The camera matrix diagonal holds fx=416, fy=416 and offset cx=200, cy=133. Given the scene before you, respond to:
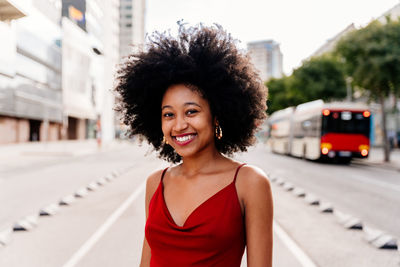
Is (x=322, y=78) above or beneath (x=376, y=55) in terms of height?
above

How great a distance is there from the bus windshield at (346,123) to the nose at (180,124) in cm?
1987

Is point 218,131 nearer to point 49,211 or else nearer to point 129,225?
point 129,225

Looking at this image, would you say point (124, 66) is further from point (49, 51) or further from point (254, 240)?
point (49, 51)

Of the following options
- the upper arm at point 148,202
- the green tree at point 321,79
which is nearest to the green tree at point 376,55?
the upper arm at point 148,202

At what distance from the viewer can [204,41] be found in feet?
7.66

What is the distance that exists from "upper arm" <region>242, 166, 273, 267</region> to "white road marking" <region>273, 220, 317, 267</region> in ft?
10.3

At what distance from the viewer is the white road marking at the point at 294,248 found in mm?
4785

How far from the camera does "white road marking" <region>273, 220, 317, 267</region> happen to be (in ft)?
15.7

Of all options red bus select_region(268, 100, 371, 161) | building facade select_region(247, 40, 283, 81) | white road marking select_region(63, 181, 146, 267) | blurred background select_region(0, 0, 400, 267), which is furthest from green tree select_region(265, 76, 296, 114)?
white road marking select_region(63, 181, 146, 267)

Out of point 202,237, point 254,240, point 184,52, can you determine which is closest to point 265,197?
point 254,240

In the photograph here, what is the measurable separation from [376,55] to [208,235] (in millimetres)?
21017

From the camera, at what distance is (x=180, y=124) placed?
202cm

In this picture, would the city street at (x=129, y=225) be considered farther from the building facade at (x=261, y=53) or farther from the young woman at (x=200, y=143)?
the building facade at (x=261, y=53)

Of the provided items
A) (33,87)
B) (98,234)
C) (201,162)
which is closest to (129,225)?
(98,234)
